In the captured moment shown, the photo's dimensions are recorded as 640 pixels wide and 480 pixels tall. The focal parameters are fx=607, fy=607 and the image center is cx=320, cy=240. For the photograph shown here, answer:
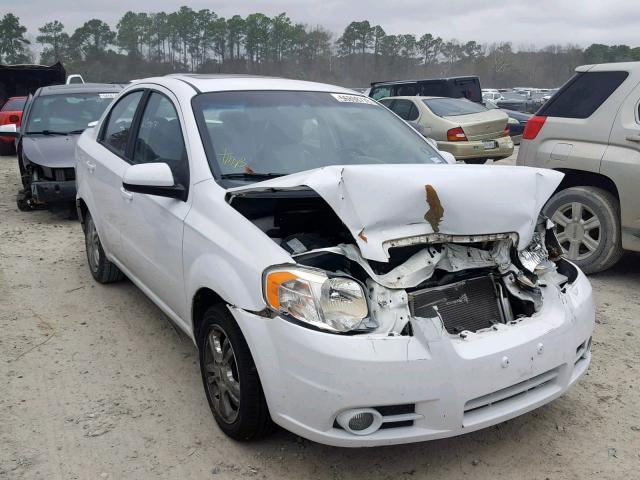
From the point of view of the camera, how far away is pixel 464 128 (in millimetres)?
11500

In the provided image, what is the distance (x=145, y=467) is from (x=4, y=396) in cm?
119

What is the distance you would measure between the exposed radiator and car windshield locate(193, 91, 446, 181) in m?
1.12

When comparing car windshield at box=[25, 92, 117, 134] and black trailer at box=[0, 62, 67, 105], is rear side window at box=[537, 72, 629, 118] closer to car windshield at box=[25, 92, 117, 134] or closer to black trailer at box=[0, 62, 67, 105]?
car windshield at box=[25, 92, 117, 134]

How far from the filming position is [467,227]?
2.73 metres

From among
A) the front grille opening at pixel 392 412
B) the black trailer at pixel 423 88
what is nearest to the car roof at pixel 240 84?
the front grille opening at pixel 392 412

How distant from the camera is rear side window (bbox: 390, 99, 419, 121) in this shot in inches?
491

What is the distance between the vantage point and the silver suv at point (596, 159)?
198 inches

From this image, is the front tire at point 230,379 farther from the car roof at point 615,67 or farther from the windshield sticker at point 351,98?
the car roof at point 615,67

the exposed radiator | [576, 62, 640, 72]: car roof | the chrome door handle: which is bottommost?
the exposed radiator

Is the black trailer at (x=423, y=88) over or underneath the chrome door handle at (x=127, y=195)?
over

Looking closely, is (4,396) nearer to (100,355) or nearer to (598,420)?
(100,355)

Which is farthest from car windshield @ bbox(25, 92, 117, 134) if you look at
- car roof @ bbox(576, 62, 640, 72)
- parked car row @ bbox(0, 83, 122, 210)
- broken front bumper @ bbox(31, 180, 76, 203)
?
car roof @ bbox(576, 62, 640, 72)

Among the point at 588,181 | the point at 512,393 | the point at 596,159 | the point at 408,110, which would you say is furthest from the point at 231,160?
the point at 408,110

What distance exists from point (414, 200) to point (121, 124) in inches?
109
